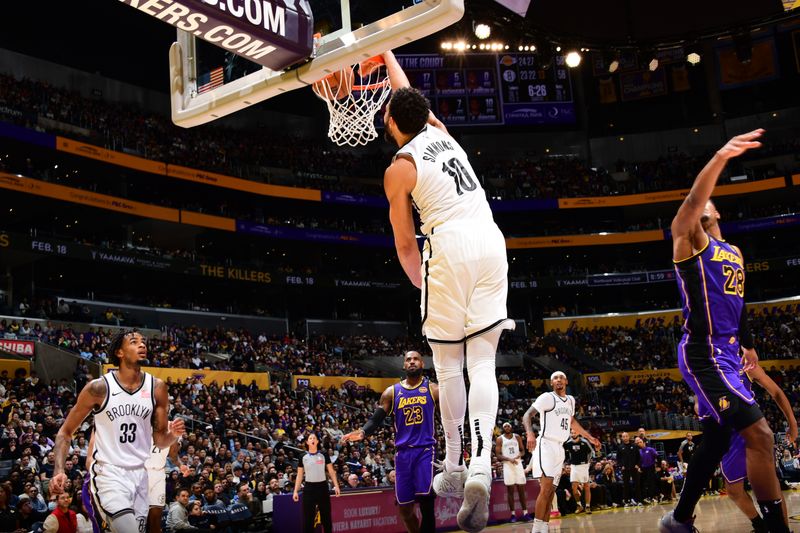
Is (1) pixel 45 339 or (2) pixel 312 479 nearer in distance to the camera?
(2) pixel 312 479

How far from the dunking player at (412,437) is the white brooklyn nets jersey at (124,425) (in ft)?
8.40

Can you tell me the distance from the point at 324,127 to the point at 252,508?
112ft

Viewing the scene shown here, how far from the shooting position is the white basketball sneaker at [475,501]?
12.4 feet

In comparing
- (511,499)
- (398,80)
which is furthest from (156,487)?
(398,80)

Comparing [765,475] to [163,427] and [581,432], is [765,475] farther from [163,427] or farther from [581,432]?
[581,432]

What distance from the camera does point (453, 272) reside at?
4141mm

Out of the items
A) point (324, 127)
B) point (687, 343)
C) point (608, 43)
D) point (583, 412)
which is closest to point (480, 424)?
point (687, 343)

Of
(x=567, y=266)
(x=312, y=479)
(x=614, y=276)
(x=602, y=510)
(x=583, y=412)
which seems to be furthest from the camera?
(x=567, y=266)

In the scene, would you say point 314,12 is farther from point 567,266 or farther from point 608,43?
point 567,266

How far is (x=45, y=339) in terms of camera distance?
24922 mm

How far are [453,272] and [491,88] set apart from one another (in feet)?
126

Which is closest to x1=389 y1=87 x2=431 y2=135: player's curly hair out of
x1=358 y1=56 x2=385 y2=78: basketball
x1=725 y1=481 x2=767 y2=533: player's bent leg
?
x1=358 y1=56 x2=385 y2=78: basketball

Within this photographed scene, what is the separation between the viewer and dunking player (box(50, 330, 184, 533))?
619 cm

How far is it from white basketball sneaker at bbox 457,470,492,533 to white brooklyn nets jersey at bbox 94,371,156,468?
12.0 ft
